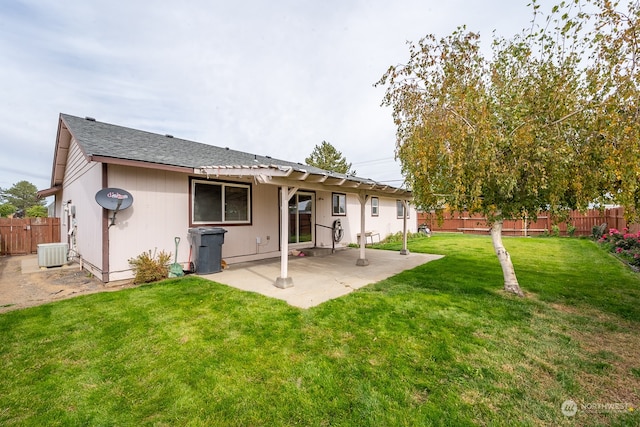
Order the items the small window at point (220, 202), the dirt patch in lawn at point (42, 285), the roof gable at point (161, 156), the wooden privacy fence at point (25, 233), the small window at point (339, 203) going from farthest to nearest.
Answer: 1. the small window at point (339, 203)
2. the wooden privacy fence at point (25, 233)
3. the small window at point (220, 202)
4. the roof gable at point (161, 156)
5. the dirt patch in lawn at point (42, 285)

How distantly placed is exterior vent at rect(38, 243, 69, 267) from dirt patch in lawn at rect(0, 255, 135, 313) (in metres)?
0.16

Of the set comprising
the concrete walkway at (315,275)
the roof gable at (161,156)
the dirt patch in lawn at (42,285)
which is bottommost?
the dirt patch in lawn at (42,285)

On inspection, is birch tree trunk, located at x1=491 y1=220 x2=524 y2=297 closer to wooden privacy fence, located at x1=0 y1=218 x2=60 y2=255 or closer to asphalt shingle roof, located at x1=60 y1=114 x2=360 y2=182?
asphalt shingle roof, located at x1=60 y1=114 x2=360 y2=182

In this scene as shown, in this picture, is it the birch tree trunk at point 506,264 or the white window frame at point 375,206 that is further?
the white window frame at point 375,206

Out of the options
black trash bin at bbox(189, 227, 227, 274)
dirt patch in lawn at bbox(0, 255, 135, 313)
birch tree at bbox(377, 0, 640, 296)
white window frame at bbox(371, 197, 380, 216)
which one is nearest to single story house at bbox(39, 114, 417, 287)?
dirt patch in lawn at bbox(0, 255, 135, 313)

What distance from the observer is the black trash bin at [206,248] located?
6.19 m

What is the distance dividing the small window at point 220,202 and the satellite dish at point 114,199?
139 cm

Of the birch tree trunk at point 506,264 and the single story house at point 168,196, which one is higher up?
the single story house at point 168,196

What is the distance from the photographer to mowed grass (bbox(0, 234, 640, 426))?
2.05 m

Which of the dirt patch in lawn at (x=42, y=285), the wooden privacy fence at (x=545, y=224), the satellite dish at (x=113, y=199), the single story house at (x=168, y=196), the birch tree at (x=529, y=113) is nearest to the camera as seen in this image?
the birch tree at (x=529, y=113)

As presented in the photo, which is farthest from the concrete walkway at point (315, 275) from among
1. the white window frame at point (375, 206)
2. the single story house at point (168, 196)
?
the white window frame at point (375, 206)

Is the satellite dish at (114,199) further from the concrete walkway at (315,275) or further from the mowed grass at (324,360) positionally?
the concrete walkway at (315,275)

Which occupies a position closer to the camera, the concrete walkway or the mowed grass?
the mowed grass

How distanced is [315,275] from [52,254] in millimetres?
7348
